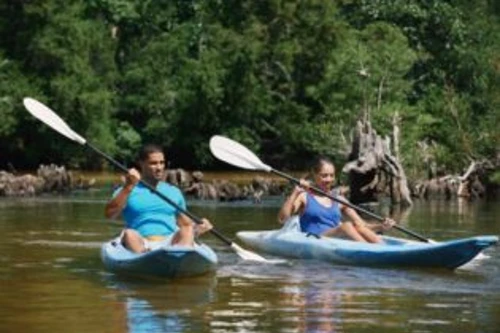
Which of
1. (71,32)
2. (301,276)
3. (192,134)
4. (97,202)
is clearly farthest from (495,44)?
(301,276)

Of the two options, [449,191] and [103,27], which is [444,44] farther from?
[449,191]

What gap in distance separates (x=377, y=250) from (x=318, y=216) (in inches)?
44.3

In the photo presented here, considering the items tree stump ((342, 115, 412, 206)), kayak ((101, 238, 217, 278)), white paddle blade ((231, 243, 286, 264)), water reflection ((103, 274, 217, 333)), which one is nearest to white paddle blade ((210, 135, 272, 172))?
white paddle blade ((231, 243, 286, 264))

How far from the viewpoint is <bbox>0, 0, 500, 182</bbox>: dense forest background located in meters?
36.9

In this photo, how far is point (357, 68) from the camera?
32.2 meters

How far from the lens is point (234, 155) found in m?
14.1

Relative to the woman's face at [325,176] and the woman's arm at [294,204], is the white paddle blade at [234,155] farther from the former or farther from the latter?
the woman's face at [325,176]

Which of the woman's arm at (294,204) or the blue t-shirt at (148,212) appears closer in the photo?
the blue t-shirt at (148,212)

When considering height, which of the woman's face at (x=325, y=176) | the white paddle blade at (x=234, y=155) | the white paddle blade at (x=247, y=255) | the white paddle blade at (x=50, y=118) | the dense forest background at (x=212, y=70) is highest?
the dense forest background at (x=212, y=70)

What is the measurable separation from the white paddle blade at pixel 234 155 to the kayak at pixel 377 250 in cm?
97

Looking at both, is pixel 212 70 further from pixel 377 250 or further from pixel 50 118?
pixel 377 250

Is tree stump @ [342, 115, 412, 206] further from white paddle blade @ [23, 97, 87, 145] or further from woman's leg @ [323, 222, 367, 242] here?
white paddle blade @ [23, 97, 87, 145]

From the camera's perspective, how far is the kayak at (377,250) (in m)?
11.3

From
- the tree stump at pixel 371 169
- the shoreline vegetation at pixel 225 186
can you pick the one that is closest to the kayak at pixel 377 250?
the tree stump at pixel 371 169
